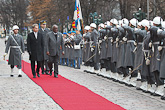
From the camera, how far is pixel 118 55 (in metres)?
14.4

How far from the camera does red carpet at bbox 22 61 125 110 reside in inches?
350

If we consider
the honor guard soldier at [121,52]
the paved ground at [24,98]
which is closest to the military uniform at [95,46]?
the honor guard soldier at [121,52]

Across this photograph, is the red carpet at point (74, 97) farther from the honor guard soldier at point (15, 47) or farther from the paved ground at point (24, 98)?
the honor guard soldier at point (15, 47)

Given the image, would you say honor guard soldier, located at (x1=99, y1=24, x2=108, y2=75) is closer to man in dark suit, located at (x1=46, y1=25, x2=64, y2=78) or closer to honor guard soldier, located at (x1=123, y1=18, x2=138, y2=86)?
man in dark suit, located at (x1=46, y1=25, x2=64, y2=78)

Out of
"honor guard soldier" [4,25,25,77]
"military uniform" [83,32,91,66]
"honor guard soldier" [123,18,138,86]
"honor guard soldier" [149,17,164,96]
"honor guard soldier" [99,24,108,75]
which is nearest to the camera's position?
"honor guard soldier" [149,17,164,96]

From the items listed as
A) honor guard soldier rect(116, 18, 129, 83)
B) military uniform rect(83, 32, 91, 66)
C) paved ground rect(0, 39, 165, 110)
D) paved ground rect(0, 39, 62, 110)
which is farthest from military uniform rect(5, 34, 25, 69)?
honor guard soldier rect(116, 18, 129, 83)

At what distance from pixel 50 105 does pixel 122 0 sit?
2669 centimetres

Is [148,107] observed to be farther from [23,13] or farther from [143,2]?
[23,13]

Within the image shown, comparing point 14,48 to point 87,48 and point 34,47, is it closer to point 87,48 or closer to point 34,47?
point 34,47

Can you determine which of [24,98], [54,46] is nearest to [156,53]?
[24,98]

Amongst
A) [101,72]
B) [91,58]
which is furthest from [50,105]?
[91,58]

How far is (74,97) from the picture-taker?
33.7 feet

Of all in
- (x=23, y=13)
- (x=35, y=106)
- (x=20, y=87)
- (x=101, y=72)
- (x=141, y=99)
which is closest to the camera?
(x=35, y=106)

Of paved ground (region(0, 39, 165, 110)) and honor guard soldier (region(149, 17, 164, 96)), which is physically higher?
honor guard soldier (region(149, 17, 164, 96))
